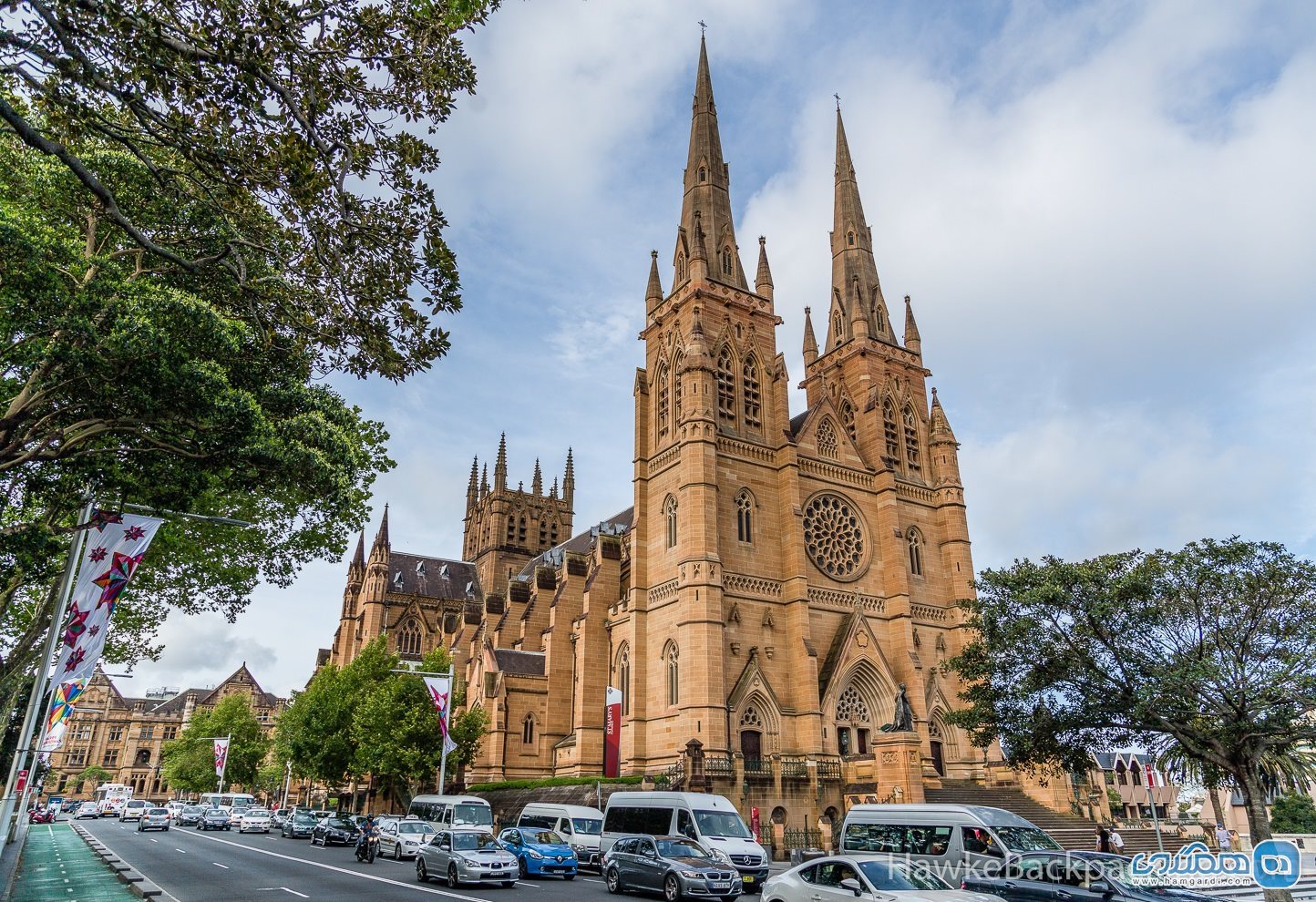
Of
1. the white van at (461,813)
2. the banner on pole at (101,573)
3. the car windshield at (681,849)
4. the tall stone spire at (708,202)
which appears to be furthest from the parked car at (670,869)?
the tall stone spire at (708,202)

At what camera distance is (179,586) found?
24812mm

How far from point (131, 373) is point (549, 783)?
32418mm

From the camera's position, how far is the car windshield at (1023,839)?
15781mm

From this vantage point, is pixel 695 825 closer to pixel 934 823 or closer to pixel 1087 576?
pixel 934 823

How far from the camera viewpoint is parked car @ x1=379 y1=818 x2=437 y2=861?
27681mm

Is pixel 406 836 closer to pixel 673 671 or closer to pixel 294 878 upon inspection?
pixel 294 878

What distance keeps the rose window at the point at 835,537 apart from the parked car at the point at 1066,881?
1092 inches

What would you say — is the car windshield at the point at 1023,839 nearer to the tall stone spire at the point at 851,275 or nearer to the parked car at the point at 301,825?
the parked car at the point at 301,825

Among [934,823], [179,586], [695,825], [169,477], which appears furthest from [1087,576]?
[179,586]

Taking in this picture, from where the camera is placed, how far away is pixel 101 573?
15.8 metres

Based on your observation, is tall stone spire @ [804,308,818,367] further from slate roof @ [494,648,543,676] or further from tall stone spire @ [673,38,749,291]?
slate roof @ [494,648,543,676]

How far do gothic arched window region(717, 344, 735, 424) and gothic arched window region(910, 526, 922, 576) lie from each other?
12.1 meters

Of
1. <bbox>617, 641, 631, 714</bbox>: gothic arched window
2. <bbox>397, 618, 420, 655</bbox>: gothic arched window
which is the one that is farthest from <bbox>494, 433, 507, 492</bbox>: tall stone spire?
<bbox>617, 641, 631, 714</bbox>: gothic arched window

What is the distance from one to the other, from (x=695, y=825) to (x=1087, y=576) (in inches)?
487
